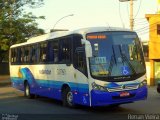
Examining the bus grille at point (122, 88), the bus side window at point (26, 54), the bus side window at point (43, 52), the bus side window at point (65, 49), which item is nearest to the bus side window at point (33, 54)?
the bus side window at point (26, 54)

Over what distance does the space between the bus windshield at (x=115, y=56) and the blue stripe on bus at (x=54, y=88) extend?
926mm

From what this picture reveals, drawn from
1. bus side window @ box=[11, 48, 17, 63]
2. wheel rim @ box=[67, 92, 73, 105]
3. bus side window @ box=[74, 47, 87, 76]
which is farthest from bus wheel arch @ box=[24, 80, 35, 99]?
bus side window @ box=[74, 47, 87, 76]

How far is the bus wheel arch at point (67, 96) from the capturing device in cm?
1746

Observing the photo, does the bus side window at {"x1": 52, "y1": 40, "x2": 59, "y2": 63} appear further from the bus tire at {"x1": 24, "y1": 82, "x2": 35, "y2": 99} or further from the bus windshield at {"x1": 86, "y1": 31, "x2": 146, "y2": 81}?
the bus tire at {"x1": 24, "y1": 82, "x2": 35, "y2": 99}

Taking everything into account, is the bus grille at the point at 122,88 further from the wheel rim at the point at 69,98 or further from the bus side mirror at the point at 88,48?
the wheel rim at the point at 69,98

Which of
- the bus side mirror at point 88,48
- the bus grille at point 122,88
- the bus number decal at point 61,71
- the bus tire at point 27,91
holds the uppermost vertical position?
the bus side mirror at point 88,48

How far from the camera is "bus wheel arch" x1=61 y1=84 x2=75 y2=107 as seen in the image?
17458 millimetres

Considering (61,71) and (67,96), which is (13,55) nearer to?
(61,71)

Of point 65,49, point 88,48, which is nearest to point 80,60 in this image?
point 88,48

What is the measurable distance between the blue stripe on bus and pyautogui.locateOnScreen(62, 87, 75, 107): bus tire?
0.30m

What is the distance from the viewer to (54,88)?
63.0ft

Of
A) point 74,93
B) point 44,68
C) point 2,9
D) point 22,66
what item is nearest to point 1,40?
point 2,9

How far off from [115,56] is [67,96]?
3.37 m

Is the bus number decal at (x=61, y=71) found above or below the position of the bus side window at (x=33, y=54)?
below
